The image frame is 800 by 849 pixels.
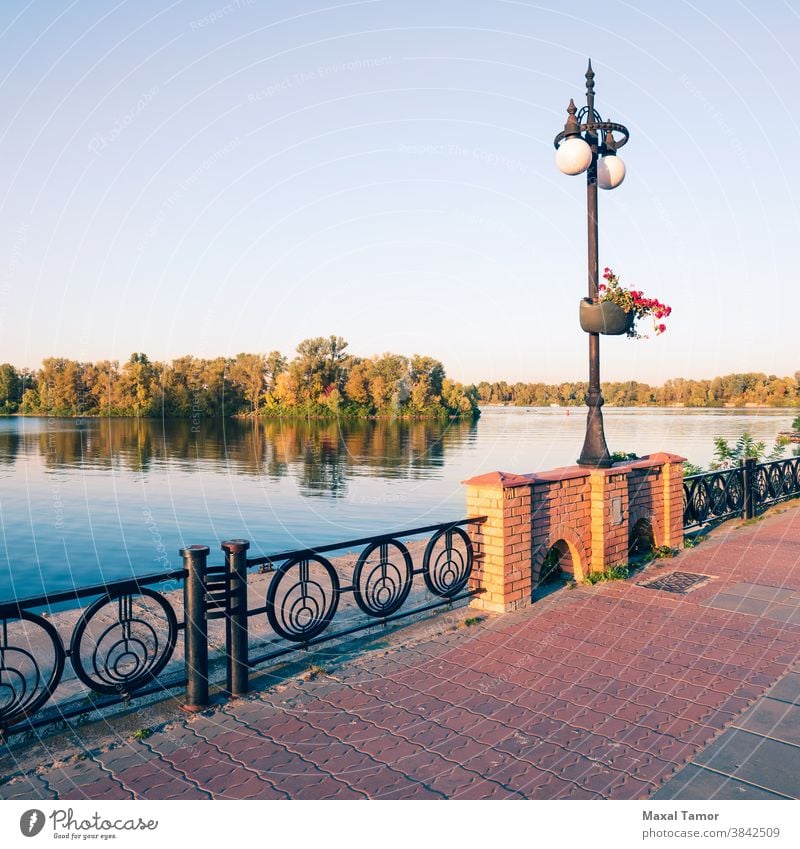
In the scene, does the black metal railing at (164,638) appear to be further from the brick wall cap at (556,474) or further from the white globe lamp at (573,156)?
the white globe lamp at (573,156)

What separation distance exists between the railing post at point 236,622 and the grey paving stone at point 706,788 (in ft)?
8.93

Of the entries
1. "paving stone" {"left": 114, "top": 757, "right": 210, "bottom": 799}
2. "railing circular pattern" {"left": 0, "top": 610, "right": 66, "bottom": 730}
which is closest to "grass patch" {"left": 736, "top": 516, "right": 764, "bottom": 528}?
"paving stone" {"left": 114, "top": 757, "right": 210, "bottom": 799}

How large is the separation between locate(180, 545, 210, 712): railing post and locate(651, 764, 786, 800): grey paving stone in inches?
112

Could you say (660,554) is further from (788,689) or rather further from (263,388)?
(263,388)

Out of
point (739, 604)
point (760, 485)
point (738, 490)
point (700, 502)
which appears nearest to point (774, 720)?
point (739, 604)

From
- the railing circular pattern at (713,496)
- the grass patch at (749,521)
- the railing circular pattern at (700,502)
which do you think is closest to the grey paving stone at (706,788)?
the railing circular pattern at (713,496)

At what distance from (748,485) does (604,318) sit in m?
6.15

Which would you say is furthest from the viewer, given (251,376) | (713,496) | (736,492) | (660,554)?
(251,376)

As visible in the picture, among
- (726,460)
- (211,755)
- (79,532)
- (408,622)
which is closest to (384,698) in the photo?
(211,755)

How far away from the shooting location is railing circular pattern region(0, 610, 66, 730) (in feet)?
12.5

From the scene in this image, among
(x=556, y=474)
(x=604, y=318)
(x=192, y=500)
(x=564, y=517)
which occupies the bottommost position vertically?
(x=192, y=500)

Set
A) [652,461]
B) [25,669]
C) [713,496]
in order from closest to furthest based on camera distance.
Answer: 1. [25,669]
2. [652,461]
3. [713,496]

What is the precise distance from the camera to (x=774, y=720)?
13.9 feet

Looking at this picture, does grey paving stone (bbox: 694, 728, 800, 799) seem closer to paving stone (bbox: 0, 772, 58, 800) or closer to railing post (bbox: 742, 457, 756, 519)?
paving stone (bbox: 0, 772, 58, 800)
